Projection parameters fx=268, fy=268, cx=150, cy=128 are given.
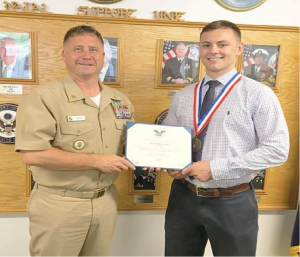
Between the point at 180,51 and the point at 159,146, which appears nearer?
the point at 159,146

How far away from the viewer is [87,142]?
5.08 feet

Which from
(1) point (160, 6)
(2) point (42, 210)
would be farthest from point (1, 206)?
(1) point (160, 6)

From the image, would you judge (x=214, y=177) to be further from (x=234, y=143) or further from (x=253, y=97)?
(x=253, y=97)

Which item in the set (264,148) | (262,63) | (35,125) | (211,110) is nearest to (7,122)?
(35,125)

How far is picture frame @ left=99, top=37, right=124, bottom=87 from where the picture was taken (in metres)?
2.04

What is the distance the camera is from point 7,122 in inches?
81.0

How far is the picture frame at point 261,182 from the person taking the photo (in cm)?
231

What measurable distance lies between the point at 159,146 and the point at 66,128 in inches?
21.1

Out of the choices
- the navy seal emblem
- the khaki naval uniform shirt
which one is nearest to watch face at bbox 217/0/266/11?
the khaki naval uniform shirt

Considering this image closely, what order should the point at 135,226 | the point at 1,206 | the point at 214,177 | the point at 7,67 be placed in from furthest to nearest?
1. the point at 135,226
2. the point at 1,206
3. the point at 7,67
4. the point at 214,177

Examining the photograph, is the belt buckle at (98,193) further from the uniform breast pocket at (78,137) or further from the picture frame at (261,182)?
the picture frame at (261,182)

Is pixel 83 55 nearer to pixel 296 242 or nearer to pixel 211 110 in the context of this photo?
pixel 211 110

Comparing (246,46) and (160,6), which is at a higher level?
(160,6)

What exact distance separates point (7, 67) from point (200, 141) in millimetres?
1511
